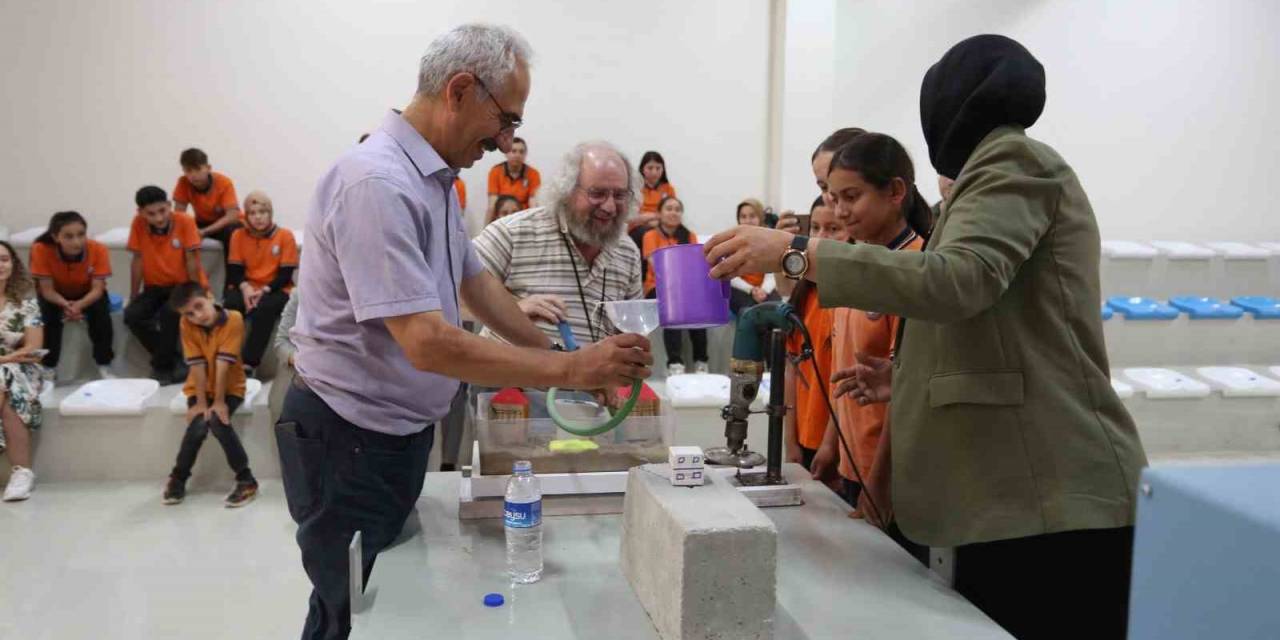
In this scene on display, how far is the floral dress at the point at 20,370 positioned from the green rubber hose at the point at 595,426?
3762mm

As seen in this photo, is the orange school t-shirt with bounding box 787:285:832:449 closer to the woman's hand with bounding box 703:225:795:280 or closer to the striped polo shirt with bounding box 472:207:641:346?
the striped polo shirt with bounding box 472:207:641:346

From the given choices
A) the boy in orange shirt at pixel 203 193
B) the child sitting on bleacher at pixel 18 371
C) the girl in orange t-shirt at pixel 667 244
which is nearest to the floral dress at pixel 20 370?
the child sitting on bleacher at pixel 18 371

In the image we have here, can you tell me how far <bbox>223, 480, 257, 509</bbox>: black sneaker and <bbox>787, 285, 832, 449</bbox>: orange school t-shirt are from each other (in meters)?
2.86

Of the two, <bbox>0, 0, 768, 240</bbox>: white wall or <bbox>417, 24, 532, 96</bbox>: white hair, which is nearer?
<bbox>417, 24, 532, 96</bbox>: white hair

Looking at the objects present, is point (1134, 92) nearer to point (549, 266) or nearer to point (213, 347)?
point (549, 266)

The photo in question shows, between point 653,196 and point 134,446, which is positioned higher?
point 653,196

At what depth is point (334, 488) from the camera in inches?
63.5

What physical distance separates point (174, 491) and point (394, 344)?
10.4 feet

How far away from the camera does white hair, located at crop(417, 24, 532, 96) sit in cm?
158

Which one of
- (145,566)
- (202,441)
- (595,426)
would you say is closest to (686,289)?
(595,426)

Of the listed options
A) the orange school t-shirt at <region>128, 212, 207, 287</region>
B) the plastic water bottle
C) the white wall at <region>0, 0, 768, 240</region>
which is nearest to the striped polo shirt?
the plastic water bottle

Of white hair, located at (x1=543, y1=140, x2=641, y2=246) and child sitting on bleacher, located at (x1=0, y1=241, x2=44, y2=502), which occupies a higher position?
white hair, located at (x1=543, y1=140, x2=641, y2=246)

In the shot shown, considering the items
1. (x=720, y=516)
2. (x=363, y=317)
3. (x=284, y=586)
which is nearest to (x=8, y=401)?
(x=284, y=586)

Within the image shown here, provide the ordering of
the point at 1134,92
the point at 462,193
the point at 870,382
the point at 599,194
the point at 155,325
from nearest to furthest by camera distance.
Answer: the point at 870,382 → the point at 599,194 → the point at 155,325 → the point at 462,193 → the point at 1134,92
